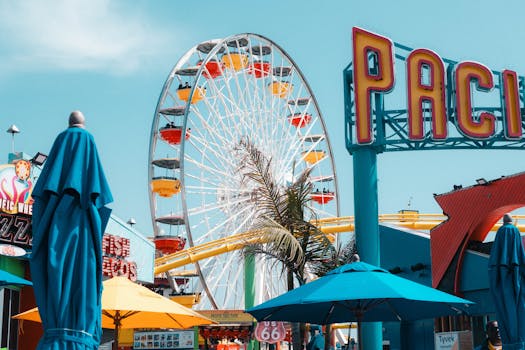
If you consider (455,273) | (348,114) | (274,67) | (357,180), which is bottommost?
(455,273)

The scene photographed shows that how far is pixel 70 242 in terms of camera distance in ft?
18.2

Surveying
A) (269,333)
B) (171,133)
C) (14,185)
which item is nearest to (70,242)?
(269,333)

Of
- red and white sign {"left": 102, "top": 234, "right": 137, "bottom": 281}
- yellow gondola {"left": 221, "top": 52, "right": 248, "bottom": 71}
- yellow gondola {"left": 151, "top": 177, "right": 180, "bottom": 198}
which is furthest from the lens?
yellow gondola {"left": 221, "top": 52, "right": 248, "bottom": 71}

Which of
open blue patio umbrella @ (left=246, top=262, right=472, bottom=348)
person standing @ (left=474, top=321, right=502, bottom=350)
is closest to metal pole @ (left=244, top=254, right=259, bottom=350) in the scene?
open blue patio umbrella @ (left=246, top=262, right=472, bottom=348)

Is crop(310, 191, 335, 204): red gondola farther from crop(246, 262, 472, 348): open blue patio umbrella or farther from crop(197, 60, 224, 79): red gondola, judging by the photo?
crop(246, 262, 472, 348): open blue patio umbrella

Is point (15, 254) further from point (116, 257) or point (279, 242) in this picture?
point (279, 242)

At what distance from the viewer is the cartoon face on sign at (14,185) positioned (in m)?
15.6

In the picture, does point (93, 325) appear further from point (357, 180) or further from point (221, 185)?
point (221, 185)

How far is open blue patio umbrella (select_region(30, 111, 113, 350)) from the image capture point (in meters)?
5.46

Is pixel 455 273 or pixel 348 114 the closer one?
pixel 348 114

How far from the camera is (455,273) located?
19594mm

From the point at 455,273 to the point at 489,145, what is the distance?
289 centimetres

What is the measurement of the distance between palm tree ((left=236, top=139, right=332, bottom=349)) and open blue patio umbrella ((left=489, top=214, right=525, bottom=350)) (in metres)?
4.77

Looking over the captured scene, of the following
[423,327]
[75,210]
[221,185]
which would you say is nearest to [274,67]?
[221,185]
